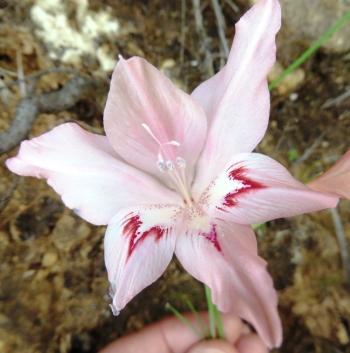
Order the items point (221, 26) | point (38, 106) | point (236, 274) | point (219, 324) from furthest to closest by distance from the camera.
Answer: point (221, 26), point (38, 106), point (219, 324), point (236, 274)

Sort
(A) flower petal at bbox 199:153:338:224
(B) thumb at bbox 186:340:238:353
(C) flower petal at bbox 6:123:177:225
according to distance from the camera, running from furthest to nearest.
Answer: (B) thumb at bbox 186:340:238:353
(C) flower petal at bbox 6:123:177:225
(A) flower petal at bbox 199:153:338:224

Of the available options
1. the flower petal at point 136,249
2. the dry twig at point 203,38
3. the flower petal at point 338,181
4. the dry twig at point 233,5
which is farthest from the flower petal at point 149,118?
the dry twig at point 233,5

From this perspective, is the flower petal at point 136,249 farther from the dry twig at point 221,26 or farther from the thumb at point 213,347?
the dry twig at point 221,26

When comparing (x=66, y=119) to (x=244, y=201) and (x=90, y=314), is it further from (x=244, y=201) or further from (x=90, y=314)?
(x=244, y=201)

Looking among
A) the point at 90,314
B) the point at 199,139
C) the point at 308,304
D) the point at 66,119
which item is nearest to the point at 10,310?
A: the point at 90,314

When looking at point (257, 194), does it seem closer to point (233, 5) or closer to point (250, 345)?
point (250, 345)

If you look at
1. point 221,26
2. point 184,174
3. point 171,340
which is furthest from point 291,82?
point 171,340

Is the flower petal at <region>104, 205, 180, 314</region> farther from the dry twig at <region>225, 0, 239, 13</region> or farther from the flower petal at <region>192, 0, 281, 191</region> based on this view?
the dry twig at <region>225, 0, 239, 13</region>

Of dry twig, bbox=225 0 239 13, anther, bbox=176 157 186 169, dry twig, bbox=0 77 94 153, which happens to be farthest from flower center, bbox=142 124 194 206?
dry twig, bbox=225 0 239 13
